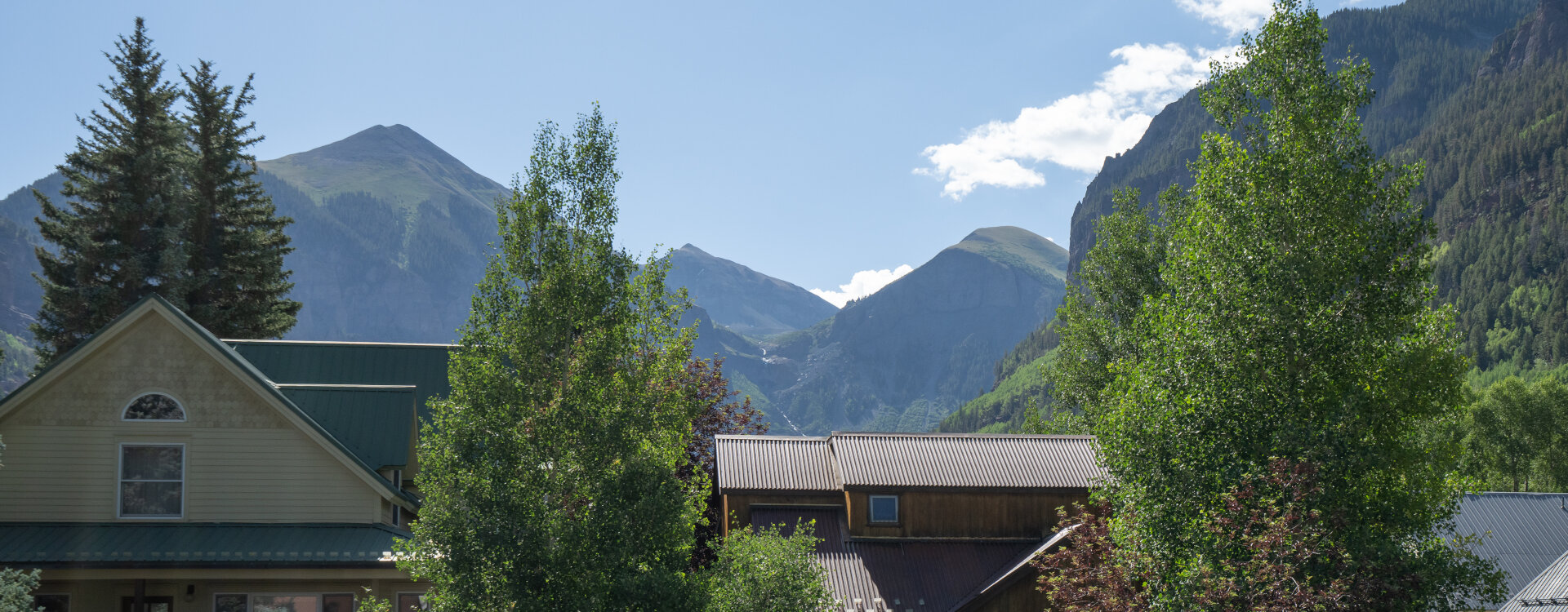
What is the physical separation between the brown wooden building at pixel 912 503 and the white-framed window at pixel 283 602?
40.2 ft

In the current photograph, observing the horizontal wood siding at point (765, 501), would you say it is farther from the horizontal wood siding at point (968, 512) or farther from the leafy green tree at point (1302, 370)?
the leafy green tree at point (1302, 370)

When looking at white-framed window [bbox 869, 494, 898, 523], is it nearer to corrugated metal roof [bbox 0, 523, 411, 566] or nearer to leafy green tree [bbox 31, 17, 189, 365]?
corrugated metal roof [bbox 0, 523, 411, 566]

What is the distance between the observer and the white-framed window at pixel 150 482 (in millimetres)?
21891

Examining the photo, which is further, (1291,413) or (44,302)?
(44,302)

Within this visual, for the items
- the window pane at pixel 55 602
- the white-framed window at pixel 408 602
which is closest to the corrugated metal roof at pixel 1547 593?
the white-framed window at pixel 408 602

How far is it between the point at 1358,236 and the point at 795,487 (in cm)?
1831

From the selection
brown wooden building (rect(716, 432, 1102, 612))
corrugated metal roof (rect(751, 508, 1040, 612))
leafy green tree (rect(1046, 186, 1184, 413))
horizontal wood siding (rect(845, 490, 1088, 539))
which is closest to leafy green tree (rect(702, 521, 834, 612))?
corrugated metal roof (rect(751, 508, 1040, 612))

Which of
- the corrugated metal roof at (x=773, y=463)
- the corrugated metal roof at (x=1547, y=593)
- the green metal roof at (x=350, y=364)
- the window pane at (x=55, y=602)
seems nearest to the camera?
the window pane at (x=55, y=602)

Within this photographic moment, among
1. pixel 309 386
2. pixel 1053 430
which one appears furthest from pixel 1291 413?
pixel 1053 430

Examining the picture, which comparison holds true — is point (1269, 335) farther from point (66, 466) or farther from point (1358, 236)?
point (66, 466)

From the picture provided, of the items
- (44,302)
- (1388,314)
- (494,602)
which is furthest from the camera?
(44,302)

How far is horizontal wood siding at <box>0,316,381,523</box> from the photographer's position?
21.7 metres

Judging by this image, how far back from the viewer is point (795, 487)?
31.5m

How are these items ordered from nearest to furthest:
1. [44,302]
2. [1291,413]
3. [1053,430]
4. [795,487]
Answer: [1291,413] < [795,487] < [44,302] < [1053,430]
